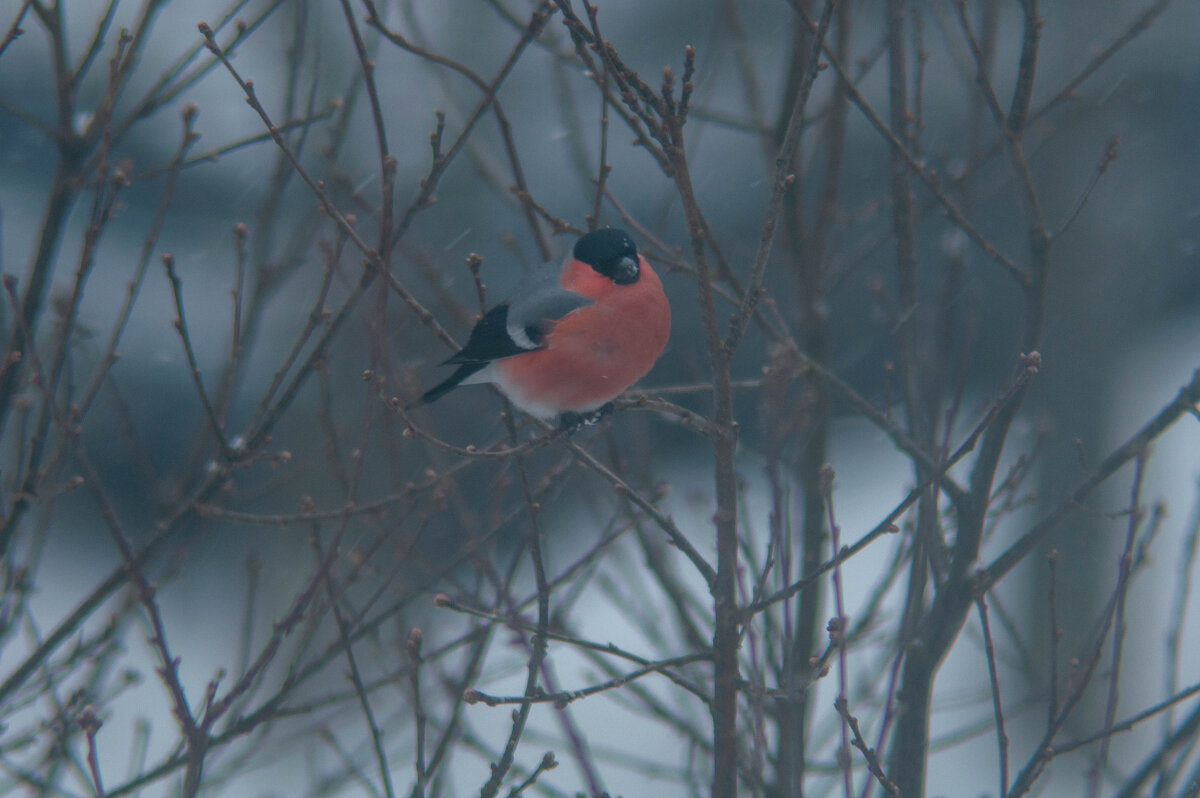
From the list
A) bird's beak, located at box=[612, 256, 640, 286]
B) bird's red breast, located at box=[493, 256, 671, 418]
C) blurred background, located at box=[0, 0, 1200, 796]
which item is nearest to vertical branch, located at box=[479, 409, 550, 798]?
blurred background, located at box=[0, 0, 1200, 796]

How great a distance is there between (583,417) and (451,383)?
380 millimetres

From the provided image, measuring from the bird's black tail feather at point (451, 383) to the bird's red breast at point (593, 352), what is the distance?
9cm

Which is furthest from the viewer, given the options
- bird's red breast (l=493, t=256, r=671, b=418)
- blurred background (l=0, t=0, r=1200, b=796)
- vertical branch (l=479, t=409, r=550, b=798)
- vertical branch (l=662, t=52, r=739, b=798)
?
blurred background (l=0, t=0, r=1200, b=796)

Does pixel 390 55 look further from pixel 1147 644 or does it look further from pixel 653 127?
pixel 653 127

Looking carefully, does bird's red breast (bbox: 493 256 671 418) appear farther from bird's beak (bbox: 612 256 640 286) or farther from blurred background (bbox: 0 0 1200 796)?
blurred background (bbox: 0 0 1200 796)

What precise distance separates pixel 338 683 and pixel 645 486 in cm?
426

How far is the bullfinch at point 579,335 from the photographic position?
255 centimetres

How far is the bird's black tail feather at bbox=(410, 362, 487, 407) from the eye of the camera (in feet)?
8.50

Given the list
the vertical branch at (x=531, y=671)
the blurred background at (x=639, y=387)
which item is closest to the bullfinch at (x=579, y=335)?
the blurred background at (x=639, y=387)

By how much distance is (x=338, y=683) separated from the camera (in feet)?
21.3

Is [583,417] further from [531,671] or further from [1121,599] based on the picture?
[1121,599]

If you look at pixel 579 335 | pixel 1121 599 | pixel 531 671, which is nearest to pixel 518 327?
pixel 579 335

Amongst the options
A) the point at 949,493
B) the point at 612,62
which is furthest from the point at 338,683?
the point at 612,62

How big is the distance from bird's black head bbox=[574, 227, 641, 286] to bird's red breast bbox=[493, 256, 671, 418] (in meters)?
0.02
